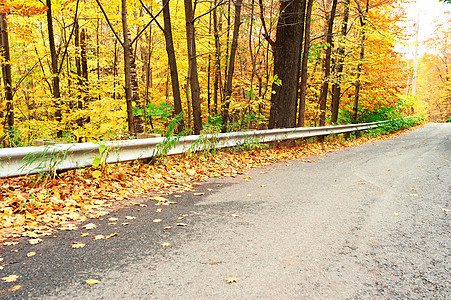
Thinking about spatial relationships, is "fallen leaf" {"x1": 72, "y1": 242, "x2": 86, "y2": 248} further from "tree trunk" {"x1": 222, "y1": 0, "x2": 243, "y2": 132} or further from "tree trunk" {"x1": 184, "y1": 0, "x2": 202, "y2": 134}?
→ "tree trunk" {"x1": 222, "y1": 0, "x2": 243, "y2": 132}

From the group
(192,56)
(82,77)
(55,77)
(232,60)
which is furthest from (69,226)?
(82,77)

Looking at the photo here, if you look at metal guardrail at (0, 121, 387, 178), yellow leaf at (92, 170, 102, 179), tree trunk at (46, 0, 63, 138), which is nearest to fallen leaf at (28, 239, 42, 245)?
metal guardrail at (0, 121, 387, 178)

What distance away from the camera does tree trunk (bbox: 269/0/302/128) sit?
10898mm

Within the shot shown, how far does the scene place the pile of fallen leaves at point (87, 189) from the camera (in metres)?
3.45

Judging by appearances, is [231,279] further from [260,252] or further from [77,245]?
[77,245]

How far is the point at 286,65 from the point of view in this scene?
1096 cm

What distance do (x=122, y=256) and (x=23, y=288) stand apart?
0.76 m

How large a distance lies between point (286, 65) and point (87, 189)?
28.0 feet

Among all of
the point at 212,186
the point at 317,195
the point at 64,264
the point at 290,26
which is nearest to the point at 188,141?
the point at 212,186

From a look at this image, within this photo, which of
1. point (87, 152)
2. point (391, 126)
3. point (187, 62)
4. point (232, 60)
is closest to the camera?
point (87, 152)

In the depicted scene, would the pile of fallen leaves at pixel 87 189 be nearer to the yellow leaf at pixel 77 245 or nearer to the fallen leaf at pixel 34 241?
the fallen leaf at pixel 34 241

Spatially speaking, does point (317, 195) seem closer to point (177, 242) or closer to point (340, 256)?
point (340, 256)

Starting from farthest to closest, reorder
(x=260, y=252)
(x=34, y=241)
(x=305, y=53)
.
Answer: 1. (x=305, y=53)
2. (x=34, y=241)
3. (x=260, y=252)

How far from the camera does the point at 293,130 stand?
34.5ft
